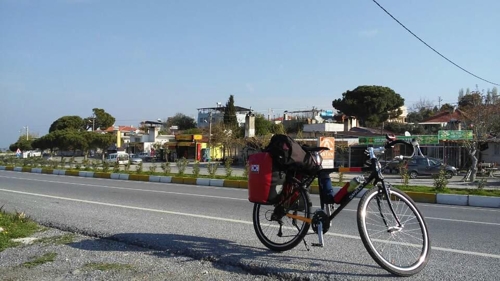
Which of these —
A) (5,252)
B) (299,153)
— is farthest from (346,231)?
(5,252)

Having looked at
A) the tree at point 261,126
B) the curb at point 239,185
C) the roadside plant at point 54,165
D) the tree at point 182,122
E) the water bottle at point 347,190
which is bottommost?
the curb at point 239,185

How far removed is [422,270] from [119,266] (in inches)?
114

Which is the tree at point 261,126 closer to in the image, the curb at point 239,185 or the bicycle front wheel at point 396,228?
the curb at point 239,185

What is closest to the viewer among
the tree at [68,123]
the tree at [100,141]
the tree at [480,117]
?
the tree at [480,117]

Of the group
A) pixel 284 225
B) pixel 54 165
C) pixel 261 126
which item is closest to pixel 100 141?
pixel 261 126

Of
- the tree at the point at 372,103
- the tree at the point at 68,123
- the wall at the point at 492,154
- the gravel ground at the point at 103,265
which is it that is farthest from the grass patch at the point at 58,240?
the tree at the point at 68,123

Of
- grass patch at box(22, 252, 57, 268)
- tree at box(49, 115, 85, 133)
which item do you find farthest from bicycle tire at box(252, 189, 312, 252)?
tree at box(49, 115, 85, 133)

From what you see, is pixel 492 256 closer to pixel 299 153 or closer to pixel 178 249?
pixel 299 153

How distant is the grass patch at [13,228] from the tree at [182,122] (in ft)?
297

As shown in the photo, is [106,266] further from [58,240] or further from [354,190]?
[354,190]

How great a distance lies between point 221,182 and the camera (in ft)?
58.9

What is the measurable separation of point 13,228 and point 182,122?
94.2 metres

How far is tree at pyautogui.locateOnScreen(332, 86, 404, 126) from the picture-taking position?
206 feet

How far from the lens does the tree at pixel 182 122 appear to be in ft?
323
